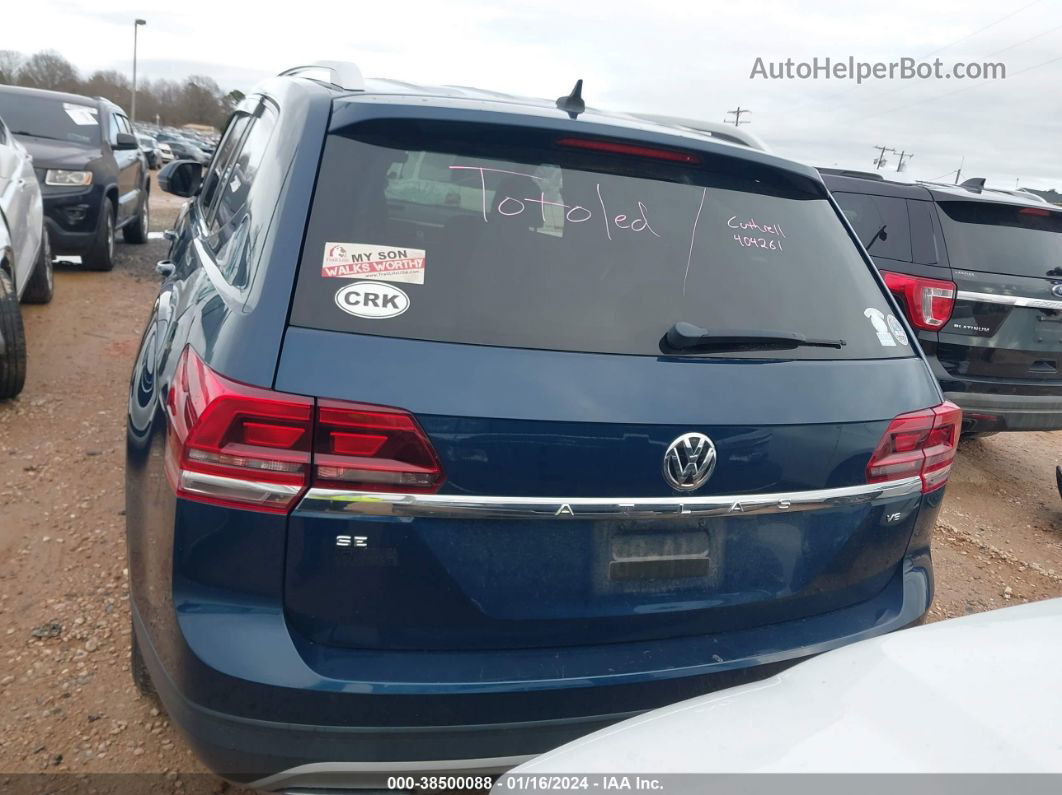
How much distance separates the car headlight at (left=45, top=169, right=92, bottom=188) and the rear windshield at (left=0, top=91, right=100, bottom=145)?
838 millimetres

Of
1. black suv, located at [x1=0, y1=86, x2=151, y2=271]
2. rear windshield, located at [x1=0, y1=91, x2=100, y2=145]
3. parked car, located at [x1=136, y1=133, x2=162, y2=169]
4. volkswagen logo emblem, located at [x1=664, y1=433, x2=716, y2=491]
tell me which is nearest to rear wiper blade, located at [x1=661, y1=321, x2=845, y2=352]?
volkswagen logo emblem, located at [x1=664, y1=433, x2=716, y2=491]

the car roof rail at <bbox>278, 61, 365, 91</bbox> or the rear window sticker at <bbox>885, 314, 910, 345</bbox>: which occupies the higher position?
the car roof rail at <bbox>278, 61, 365, 91</bbox>

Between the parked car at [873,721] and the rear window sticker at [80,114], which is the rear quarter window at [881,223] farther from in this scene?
the rear window sticker at [80,114]

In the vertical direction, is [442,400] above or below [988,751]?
above

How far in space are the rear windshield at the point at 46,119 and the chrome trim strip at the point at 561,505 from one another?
8875mm

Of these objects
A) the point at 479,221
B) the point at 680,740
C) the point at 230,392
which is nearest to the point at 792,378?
the point at 479,221

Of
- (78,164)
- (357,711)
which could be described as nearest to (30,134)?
(78,164)

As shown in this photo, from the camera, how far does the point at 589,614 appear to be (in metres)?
1.88

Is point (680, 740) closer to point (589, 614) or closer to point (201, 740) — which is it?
point (589, 614)

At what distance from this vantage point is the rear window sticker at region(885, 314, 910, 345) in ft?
7.75

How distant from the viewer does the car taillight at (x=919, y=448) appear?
215 centimetres

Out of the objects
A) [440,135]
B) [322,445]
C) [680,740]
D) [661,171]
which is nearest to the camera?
[680,740]

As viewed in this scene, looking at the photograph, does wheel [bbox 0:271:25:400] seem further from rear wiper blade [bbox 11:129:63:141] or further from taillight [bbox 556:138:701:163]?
rear wiper blade [bbox 11:129:63:141]

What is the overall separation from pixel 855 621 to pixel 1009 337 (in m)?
3.59
